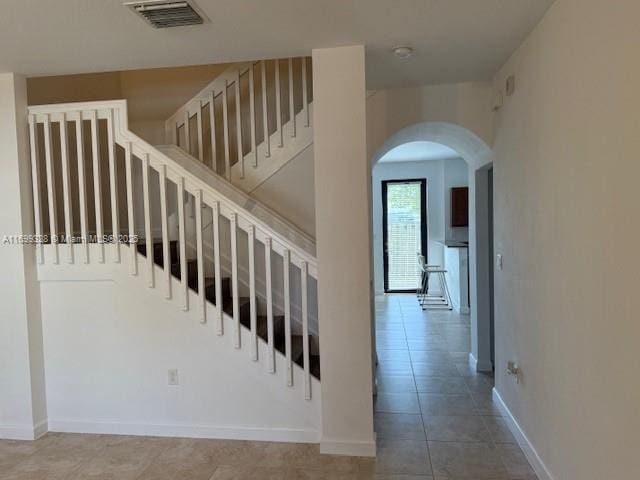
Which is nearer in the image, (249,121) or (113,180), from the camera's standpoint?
(113,180)

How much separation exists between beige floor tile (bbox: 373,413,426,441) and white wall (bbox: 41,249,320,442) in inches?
19.7

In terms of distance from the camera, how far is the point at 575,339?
194 cm

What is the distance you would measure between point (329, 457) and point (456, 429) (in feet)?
3.15

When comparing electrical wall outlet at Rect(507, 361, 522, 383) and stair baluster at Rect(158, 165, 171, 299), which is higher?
stair baluster at Rect(158, 165, 171, 299)

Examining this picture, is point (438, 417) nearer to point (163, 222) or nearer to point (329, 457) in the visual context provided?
point (329, 457)

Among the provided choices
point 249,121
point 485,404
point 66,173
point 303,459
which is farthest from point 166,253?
point 485,404

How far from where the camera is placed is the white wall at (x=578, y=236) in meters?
1.52

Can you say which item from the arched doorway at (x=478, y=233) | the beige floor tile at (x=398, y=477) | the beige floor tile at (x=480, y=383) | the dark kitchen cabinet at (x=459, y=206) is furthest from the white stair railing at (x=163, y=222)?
the dark kitchen cabinet at (x=459, y=206)

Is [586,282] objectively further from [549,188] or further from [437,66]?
[437,66]

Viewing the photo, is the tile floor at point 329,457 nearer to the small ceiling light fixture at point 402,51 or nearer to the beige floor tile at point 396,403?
the beige floor tile at point 396,403

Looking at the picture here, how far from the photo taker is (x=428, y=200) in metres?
8.55

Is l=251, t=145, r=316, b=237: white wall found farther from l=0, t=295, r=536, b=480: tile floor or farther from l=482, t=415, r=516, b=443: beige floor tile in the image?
l=482, t=415, r=516, b=443: beige floor tile

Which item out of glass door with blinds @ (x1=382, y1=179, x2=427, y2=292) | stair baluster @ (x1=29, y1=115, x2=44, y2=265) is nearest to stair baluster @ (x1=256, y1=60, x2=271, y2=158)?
stair baluster @ (x1=29, y1=115, x2=44, y2=265)

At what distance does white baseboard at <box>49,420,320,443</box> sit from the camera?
2.88m
